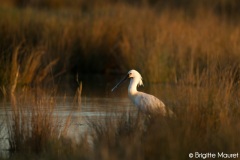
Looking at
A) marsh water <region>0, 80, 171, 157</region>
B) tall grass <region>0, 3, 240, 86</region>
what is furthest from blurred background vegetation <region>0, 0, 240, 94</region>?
marsh water <region>0, 80, 171, 157</region>

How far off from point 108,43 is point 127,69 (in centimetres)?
163

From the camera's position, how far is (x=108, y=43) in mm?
19266

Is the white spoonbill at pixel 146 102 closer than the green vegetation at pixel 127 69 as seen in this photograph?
No

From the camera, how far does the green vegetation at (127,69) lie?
7.55 m

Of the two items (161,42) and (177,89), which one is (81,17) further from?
(177,89)

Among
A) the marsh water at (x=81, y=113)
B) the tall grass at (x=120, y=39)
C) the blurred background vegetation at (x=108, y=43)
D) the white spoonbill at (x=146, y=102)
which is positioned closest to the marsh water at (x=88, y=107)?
the marsh water at (x=81, y=113)

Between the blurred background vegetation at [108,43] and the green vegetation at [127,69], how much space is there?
1.1 inches

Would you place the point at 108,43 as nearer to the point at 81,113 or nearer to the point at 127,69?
the point at 127,69

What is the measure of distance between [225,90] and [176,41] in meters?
8.81

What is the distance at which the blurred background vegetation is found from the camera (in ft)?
52.5

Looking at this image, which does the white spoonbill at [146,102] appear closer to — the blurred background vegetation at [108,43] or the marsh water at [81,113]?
the marsh water at [81,113]

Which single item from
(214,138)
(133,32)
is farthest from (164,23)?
(214,138)

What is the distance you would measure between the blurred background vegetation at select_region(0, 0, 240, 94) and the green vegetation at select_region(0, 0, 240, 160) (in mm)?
27

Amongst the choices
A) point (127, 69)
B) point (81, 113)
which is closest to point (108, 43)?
point (127, 69)
